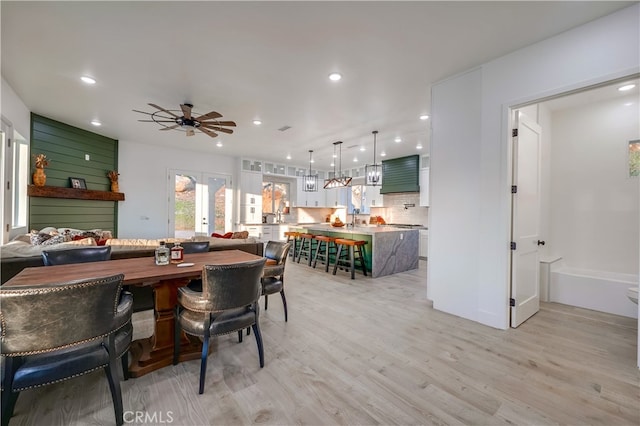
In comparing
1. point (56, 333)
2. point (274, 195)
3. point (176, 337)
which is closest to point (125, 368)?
point (176, 337)

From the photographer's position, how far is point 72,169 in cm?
A: 530

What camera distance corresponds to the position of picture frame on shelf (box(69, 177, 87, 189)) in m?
5.25

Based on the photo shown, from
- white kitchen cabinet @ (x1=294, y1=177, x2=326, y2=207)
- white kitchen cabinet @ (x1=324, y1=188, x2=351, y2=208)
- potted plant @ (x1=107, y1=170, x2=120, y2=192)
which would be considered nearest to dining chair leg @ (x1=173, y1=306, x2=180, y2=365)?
potted plant @ (x1=107, y1=170, x2=120, y2=192)

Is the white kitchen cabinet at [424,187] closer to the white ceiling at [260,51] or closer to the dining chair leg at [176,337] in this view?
the white ceiling at [260,51]

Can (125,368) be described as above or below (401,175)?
below

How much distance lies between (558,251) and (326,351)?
164 inches

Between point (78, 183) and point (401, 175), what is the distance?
756 cm

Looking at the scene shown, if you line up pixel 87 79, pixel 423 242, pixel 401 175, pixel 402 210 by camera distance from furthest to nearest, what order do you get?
pixel 402 210
pixel 401 175
pixel 423 242
pixel 87 79

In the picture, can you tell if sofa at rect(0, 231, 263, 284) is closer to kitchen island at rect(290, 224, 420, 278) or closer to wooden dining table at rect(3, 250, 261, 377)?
wooden dining table at rect(3, 250, 261, 377)

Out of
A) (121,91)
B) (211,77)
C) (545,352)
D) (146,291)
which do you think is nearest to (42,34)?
(121,91)

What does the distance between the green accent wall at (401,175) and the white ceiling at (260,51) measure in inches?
121

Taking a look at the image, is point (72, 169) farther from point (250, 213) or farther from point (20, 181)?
point (250, 213)

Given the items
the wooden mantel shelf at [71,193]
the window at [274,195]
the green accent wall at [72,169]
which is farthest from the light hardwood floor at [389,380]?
the window at [274,195]

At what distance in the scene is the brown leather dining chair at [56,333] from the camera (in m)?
1.28
